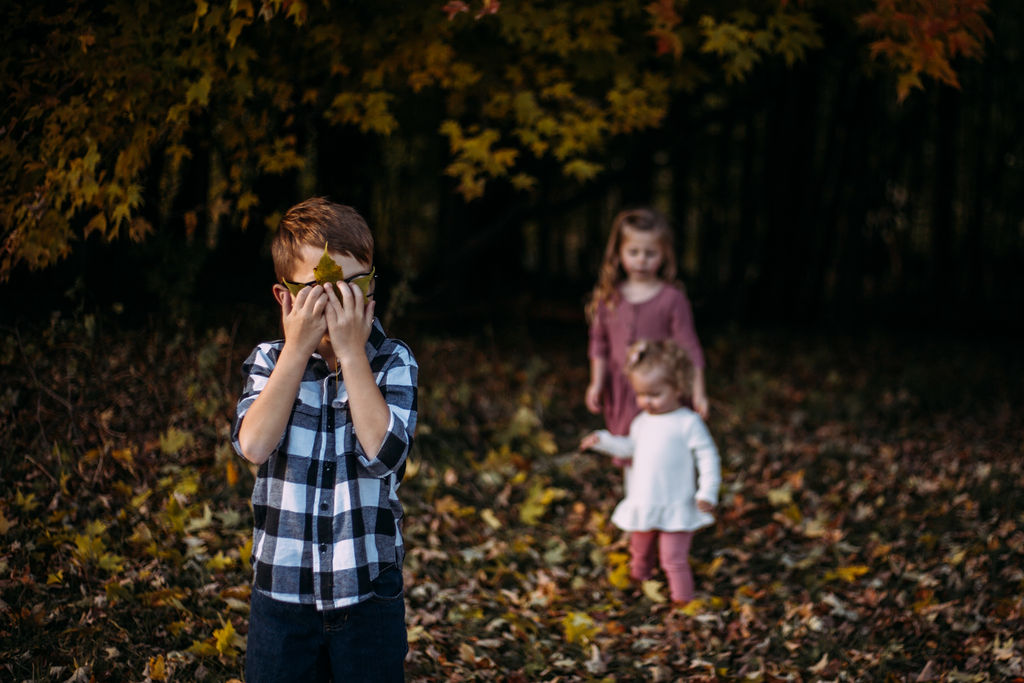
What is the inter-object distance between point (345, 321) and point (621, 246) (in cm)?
297

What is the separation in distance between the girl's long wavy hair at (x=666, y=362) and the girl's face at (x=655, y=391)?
0.02 metres

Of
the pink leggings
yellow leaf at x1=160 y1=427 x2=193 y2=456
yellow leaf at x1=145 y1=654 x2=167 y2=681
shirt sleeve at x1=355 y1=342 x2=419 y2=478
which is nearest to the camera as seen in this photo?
shirt sleeve at x1=355 y1=342 x2=419 y2=478

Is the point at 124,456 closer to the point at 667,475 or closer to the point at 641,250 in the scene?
the point at 667,475

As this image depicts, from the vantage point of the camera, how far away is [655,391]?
13.9ft

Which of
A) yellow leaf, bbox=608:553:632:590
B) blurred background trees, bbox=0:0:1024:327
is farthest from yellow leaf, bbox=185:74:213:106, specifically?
yellow leaf, bbox=608:553:632:590

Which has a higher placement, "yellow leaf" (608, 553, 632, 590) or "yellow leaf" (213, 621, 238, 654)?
"yellow leaf" (213, 621, 238, 654)

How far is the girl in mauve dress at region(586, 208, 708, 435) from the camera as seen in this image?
476 cm

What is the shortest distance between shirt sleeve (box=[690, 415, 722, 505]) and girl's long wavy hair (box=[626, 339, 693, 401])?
0.20 m

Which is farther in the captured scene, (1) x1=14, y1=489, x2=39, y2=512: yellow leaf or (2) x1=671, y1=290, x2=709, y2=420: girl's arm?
(2) x1=671, y1=290, x2=709, y2=420: girl's arm

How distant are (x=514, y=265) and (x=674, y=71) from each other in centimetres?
597

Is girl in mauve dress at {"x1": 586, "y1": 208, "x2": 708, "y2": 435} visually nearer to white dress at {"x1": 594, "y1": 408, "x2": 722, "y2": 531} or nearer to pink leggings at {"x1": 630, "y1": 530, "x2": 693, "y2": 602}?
white dress at {"x1": 594, "y1": 408, "x2": 722, "y2": 531}

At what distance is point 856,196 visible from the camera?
12383 millimetres

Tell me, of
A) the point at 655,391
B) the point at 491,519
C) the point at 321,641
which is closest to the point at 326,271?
the point at 321,641

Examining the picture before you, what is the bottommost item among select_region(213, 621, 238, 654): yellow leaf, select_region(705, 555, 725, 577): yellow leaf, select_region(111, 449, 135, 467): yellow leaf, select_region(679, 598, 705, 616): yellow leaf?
select_region(679, 598, 705, 616): yellow leaf
